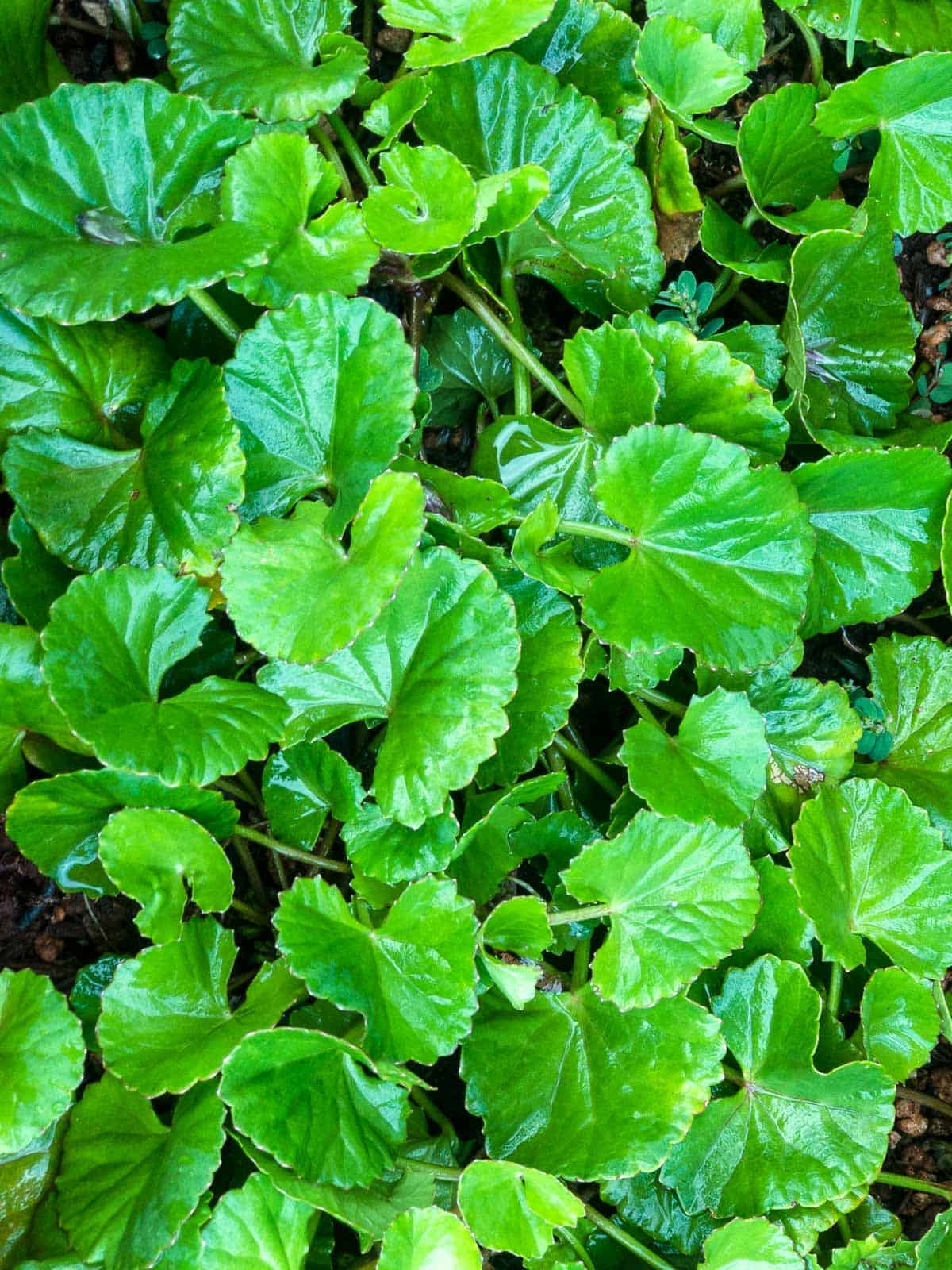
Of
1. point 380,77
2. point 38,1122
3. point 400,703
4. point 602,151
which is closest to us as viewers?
point 38,1122

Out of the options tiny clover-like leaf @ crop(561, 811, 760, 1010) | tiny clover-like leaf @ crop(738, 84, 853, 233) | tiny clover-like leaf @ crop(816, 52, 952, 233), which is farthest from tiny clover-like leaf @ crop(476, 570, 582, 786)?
tiny clover-like leaf @ crop(816, 52, 952, 233)

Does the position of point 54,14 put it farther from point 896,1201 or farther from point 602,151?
point 896,1201

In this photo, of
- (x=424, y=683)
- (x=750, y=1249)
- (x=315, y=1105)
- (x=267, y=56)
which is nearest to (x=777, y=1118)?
(x=750, y=1249)

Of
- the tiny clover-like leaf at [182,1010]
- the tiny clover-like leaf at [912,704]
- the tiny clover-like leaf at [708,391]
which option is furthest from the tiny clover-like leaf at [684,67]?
the tiny clover-like leaf at [182,1010]

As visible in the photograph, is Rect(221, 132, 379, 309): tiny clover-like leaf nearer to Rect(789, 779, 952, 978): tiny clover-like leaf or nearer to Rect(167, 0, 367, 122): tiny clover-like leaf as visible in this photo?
Rect(167, 0, 367, 122): tiny clover-like leaf

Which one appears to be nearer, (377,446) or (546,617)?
(377,446)

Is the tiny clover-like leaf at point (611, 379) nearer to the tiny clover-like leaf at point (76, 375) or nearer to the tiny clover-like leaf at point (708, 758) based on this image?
the tiny clover-like leaf at point (708, 758)

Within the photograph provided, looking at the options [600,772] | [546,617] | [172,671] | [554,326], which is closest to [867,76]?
[554,326]
